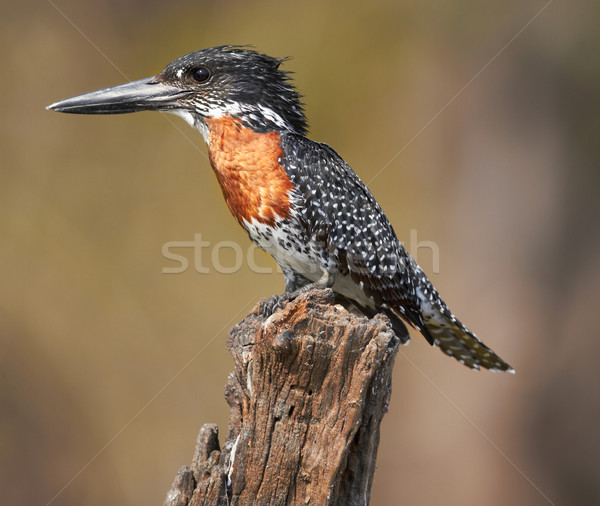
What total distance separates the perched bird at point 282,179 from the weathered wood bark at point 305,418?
0.90 meters

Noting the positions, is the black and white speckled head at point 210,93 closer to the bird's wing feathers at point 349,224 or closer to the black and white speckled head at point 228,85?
the black and white speckled head at point 228,85

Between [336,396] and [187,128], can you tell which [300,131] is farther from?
[187,128]

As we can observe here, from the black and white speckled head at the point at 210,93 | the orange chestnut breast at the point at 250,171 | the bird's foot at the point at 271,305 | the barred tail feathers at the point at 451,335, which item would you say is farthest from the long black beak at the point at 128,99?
the barred tail feathers at the point at 451,335

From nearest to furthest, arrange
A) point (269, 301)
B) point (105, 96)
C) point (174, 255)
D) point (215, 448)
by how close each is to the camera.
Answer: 1. point (215, 448)
2. point (269, 301)
3. point (105, 96)
4. point (174, 255)

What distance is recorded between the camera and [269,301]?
367 cm

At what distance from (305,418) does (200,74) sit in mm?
2461

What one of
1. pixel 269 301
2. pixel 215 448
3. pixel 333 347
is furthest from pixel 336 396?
pixel 269 301

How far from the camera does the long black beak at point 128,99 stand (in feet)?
13.6

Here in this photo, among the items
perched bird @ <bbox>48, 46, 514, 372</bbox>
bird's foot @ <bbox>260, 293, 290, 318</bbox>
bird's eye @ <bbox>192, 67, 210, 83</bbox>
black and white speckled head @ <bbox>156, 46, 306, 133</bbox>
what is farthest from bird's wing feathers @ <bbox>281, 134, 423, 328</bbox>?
bird's eye @ <bbox>192, 67, 210, 83</bbox>

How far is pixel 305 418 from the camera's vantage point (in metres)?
2.88

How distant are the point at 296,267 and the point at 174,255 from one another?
3.55 metres

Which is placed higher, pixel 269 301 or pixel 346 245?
pixel 346 245

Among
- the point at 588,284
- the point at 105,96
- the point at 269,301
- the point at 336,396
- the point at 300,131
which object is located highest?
the point at 588,284

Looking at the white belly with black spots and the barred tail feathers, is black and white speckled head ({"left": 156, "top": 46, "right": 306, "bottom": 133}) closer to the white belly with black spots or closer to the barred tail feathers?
the white belly with black spots
